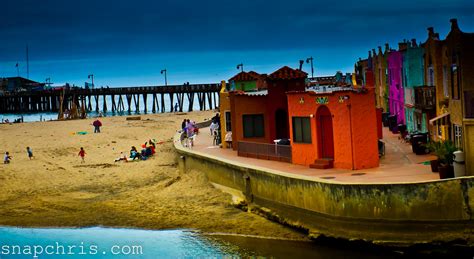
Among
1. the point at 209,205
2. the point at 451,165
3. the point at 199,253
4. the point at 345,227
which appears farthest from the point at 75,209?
the point at 451,165

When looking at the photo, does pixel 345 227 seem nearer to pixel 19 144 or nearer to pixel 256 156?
pixel 256 156

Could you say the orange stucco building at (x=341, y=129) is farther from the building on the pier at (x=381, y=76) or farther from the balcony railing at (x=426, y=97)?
the building on the pier at (x=381, y=76)

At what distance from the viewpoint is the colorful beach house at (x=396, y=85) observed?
42.2 metres

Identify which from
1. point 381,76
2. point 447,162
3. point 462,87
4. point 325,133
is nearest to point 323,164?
point 325,133

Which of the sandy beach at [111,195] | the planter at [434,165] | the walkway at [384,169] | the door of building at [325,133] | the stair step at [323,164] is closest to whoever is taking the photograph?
the walkway at [384,169]

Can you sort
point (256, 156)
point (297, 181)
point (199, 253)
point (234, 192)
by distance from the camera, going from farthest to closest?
point (256, 156) < point (234, 192) < point (297, 181) < point (199, 253)

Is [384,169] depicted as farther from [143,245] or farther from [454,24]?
[143,245]

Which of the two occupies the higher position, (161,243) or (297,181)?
(297,181)

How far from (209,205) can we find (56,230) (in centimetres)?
558

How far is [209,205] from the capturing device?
26.5 m

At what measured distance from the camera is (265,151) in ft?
98.8

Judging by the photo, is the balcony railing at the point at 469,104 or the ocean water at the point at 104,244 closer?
the ocean water at the point at 104,244

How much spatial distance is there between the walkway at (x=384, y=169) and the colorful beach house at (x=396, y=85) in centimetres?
887

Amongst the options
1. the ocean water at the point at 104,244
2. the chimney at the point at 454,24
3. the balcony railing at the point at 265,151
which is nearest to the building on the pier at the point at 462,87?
the chimney at the point at 454,24
